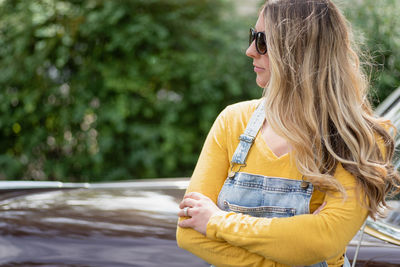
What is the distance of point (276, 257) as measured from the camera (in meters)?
1.48

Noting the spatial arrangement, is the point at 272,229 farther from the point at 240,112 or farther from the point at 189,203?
the point at 240,112

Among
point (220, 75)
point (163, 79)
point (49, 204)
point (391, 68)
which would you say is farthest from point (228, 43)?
point (49, 204)

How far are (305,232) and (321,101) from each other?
0.40 m

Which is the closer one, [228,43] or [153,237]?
[153,237]

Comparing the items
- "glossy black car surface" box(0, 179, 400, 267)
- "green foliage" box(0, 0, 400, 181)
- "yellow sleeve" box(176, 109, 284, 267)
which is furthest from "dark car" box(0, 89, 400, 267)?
"green foliage" box(0, 0, 400, 181)

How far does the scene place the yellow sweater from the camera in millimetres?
1470

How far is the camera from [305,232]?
1.47 m

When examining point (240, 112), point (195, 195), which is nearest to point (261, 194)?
point (195, 195)

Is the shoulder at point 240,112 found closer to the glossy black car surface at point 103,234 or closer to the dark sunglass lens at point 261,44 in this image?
the dark sunglass lens at point 261,44

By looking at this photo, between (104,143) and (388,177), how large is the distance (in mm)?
4410

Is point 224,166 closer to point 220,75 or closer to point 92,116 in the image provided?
point 220,75

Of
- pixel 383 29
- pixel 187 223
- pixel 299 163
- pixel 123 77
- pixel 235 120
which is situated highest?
pixel 383 29

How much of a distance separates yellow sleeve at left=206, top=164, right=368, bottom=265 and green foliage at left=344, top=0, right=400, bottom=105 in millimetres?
2931

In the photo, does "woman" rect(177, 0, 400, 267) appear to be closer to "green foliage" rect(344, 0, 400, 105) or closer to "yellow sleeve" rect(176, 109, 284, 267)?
"yellow sleeve" rect(176, 109, 284, 267)
